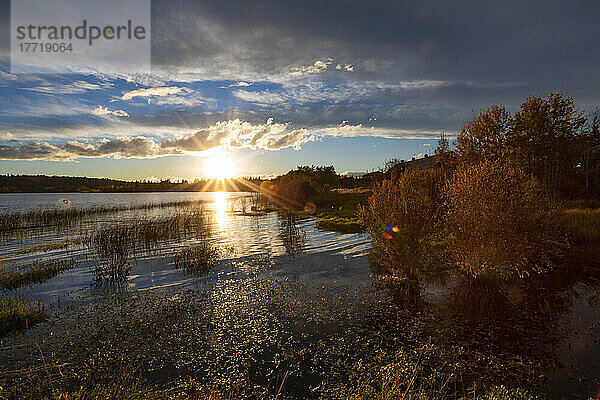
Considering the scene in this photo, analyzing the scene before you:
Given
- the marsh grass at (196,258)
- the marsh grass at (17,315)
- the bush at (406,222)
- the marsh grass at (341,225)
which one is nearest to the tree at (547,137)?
the marsh grass at (341,225)

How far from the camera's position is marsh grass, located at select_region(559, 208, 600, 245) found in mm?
24375

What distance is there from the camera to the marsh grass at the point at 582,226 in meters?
24.4

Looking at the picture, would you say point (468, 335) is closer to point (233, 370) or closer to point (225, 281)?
point (233, 370)

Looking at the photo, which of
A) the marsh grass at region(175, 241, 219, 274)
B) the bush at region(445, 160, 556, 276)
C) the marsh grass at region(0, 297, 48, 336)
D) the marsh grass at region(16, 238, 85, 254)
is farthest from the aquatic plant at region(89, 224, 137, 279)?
the bush at region(445, 160, 556, 276)

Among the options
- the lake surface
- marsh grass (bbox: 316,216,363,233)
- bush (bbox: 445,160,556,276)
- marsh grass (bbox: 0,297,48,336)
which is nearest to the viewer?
the lake surface

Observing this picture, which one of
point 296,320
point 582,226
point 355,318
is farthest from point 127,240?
point 582,226

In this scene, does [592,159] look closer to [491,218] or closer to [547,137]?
[547,137]

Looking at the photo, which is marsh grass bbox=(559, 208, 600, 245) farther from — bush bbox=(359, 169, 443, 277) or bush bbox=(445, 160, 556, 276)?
bush bbox=(359, 169, 443, 277)

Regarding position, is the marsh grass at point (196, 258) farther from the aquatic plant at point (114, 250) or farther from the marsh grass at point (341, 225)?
the marsh grass at point (341, 225)

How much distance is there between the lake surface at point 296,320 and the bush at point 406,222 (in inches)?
67.8

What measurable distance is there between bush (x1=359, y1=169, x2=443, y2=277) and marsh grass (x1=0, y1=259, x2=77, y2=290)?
68.8 ft

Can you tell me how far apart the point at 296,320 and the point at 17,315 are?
11.6 m

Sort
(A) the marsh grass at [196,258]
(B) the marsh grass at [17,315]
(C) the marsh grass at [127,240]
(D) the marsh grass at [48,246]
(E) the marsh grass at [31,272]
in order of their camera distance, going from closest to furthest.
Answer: (B) the marsh grass at [17,315]
(E) the marsh grass at [31,272]
(C) the marsh grass at [127,240]
(A) the marsh grass at [196,258]
(D) the marsh grass at [48,246]

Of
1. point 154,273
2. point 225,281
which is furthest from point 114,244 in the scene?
point 225,281
